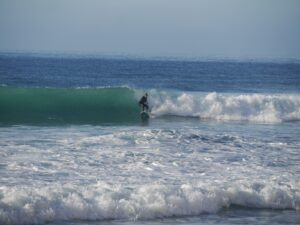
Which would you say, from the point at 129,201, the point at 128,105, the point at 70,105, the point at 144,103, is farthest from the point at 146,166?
the point at 128,105

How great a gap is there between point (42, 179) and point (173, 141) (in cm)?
585

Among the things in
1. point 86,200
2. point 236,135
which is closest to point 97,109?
point 236,135

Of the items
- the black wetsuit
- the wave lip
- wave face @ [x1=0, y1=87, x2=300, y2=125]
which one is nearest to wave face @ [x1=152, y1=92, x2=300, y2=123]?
wave face @ [x1=0, y1=87, x2=300, y2=125]

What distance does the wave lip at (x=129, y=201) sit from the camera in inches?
383

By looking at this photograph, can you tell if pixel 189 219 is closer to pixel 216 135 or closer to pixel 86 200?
pixel 86 200

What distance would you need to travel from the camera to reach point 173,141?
1675cm

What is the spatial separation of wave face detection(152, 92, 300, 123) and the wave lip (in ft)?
44.5

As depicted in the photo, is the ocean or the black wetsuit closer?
the ocean

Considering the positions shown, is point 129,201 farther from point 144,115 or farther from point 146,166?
point 144,115

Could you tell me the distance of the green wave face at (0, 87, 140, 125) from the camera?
74.6 ft

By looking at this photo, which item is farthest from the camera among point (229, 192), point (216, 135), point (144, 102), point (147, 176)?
point (144, 102)

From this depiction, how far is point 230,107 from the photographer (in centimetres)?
2641

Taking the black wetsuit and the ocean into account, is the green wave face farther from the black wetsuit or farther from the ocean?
the black wetsuit

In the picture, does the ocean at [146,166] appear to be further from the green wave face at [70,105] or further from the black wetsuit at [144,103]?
the black wetsuit at [144,103]
